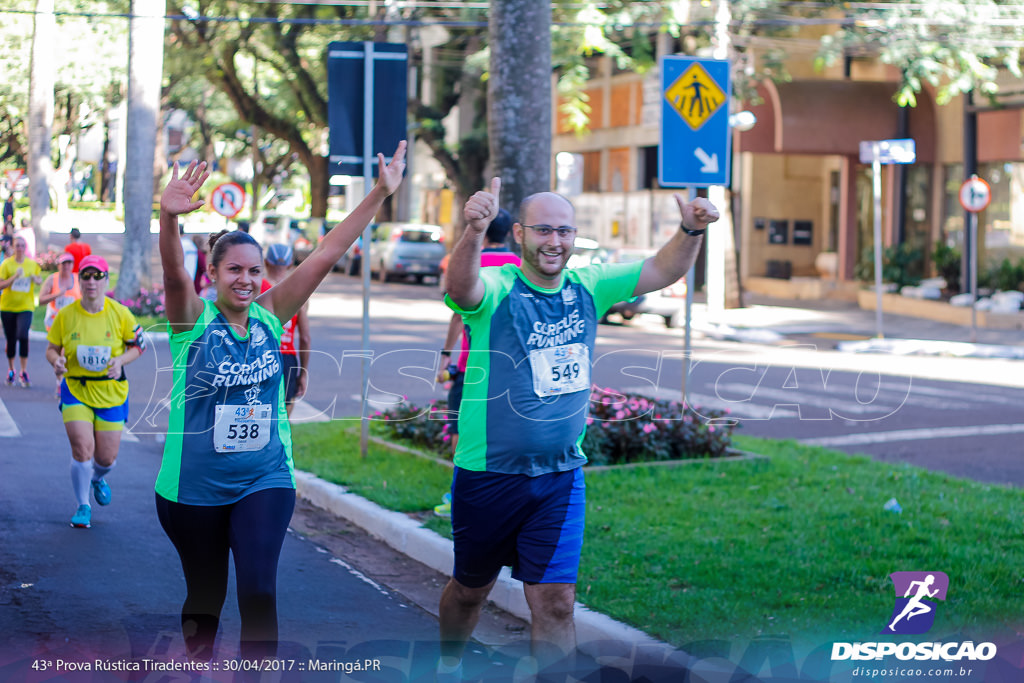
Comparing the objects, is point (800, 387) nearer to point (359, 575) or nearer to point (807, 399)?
point (807, 399)

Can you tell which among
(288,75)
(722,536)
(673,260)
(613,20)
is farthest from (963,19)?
(288,75)

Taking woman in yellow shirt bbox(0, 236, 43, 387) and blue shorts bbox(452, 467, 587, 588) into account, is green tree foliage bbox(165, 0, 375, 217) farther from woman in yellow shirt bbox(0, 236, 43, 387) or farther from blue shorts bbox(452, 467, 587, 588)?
blue shorts bbox(452, 467, 587, 588)

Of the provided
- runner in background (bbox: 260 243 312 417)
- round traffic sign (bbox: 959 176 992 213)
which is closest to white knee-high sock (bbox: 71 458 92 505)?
runner in background (bbox: 260 243 312 417)

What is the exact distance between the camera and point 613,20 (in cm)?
2600

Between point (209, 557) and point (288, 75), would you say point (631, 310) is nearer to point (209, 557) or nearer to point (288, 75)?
point (209, 557)

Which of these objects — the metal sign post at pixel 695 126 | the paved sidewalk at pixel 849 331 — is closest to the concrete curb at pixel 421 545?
the metal sign post at pixel 695 126

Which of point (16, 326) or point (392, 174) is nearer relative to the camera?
point (392, 174)

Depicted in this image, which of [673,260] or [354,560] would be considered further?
[354,560]

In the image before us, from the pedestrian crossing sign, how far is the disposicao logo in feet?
17.0

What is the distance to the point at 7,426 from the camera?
12.0 metres

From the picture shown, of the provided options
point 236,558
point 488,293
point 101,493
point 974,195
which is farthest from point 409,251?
point 236,558

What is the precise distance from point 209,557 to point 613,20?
2263 centimetres

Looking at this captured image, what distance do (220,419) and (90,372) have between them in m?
3.86

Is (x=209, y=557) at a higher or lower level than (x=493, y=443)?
lower
